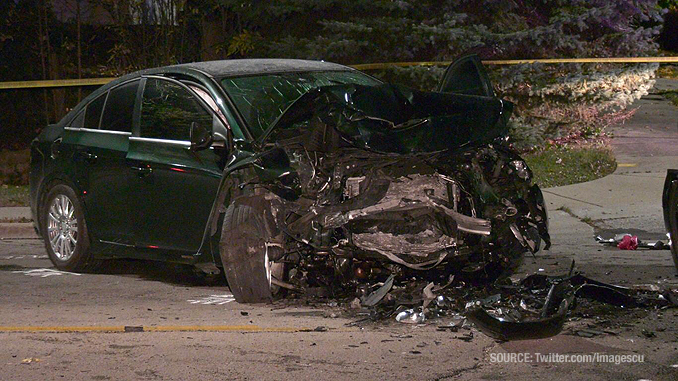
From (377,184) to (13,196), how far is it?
7.92 m

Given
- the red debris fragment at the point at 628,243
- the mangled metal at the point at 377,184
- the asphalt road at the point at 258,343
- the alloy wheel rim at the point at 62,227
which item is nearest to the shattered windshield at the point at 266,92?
the mangled metal at the point at 377,184

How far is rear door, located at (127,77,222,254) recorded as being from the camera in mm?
7641

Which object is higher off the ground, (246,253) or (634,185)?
(246,253)

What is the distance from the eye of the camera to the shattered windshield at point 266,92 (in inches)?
303

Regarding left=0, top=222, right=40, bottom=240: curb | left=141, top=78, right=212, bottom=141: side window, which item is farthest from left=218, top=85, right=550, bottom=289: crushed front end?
left=0, top=222, right=40, bottom=240: curb

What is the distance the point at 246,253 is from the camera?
23.2 ft

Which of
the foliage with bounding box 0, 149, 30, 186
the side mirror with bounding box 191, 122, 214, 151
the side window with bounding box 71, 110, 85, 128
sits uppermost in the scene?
the side mirror with bounding box 191, 122, 214, 151

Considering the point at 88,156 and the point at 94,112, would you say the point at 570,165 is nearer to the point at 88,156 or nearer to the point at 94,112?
the point at 94,112

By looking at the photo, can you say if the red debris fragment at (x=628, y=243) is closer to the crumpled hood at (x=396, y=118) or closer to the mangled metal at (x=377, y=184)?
the mangled metal at (x=377, y=184)

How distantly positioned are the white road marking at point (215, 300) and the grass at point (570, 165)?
5990 millimetres

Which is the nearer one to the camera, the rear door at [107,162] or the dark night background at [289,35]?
the rear door at [107,162]

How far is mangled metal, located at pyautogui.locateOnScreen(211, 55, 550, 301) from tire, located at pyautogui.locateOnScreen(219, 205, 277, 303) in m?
0.08

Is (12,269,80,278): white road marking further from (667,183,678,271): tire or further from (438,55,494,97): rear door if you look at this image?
(667,183,678,271): tire

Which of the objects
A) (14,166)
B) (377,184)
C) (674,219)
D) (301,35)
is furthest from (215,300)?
(14,166)
